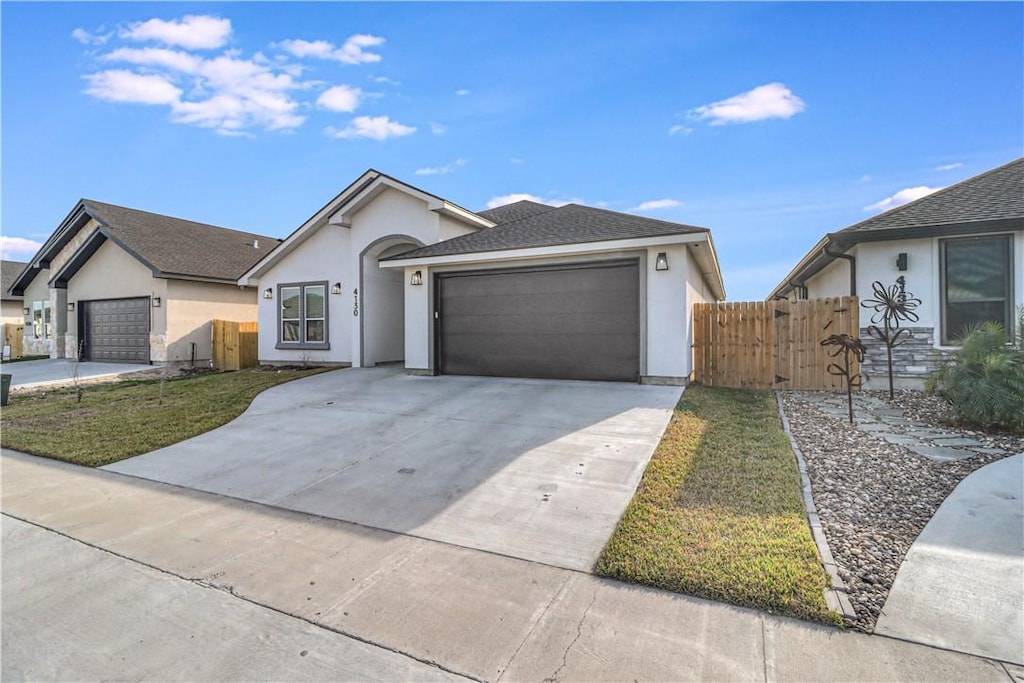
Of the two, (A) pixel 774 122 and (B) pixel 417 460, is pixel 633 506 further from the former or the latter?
(A) pixel 774 122

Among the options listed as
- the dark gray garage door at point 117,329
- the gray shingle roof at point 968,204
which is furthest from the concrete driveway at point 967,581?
the dark gray garage door at point 117,329

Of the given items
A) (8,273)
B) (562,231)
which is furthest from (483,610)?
(8,273)

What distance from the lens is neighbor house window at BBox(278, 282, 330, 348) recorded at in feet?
46.6

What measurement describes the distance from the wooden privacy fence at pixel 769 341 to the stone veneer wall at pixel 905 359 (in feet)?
1.14

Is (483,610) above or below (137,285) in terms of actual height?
below

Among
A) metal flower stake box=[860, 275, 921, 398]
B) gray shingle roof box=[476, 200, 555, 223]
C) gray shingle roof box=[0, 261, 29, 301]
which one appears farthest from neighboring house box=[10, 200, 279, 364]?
metal flower stake box=[860, 275, 921, 398]

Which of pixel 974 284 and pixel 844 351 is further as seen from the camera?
pixel 974 284

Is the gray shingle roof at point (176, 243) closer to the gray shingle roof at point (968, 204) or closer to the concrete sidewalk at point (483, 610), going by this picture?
the concrete sidewalk at point (483, 610)

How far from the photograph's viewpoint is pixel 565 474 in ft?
16.0

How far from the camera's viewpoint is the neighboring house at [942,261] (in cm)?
856

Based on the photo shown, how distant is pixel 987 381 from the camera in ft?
20.0

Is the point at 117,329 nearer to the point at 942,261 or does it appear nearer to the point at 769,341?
the point at 769,341

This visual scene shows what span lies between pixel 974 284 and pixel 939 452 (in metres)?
5.70

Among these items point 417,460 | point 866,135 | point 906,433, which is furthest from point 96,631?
point 866,135
